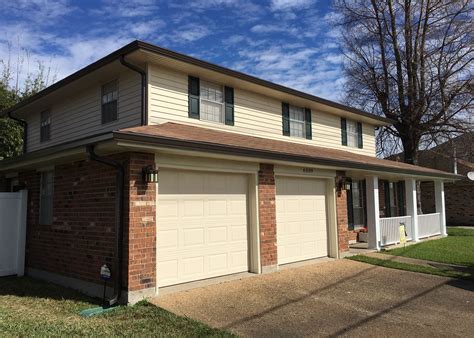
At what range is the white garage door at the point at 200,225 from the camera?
8055 mm

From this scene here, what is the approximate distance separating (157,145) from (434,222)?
15382 millimetres

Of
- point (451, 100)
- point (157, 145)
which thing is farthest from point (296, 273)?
point (451, 100)

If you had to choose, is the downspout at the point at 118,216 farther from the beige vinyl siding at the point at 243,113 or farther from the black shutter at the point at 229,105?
the black shutter at the point at 229,105

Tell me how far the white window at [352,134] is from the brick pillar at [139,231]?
36.7ft

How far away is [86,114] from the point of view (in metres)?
12.1

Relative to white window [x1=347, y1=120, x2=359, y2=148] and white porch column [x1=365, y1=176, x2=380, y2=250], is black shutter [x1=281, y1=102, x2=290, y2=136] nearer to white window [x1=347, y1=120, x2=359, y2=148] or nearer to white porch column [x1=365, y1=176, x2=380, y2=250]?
white porch column [x1=365, y1=176, x2=380, y2=250]

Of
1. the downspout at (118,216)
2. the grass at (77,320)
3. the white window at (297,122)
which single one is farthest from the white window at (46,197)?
the white window at (297,122)

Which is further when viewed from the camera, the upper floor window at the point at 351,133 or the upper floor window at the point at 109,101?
the upper floor window at the point at 351,133

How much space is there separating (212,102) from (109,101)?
106 inches

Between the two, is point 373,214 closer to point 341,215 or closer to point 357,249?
point 357,249

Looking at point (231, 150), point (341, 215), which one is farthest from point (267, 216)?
point (341, 215)

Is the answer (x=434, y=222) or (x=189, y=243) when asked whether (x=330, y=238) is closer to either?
(x=189, y=243)

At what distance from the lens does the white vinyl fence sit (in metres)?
10.2

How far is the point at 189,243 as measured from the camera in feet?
27.7
